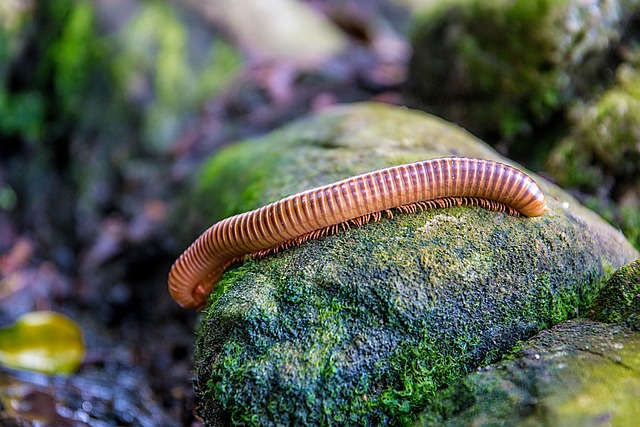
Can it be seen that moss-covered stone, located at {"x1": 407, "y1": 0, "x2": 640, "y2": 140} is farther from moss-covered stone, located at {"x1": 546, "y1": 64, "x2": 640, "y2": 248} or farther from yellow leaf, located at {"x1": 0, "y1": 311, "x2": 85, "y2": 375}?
yellow leaf, located at {"x1": 0, "y1": 311, "x2": 85, "y2": 375}

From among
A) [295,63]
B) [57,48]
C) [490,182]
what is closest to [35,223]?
[57,48]

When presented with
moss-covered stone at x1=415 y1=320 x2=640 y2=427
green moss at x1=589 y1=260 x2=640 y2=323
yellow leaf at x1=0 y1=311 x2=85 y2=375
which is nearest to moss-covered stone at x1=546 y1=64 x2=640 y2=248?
green moss at x1=589 y1=260 x2=640 y2=323

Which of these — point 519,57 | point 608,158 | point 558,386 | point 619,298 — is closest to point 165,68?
point 519,57

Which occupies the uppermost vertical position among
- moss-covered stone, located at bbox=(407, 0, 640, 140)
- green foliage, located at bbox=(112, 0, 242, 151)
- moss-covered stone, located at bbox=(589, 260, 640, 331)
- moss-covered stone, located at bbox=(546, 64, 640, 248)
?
green foliage, located at bbox=(112, 0, 242, 151)

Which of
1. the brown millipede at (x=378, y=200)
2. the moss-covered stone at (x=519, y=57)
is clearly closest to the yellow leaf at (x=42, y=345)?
the brown millipede at (x=378, y=200)

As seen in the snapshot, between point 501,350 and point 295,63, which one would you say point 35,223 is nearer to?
point 295,63

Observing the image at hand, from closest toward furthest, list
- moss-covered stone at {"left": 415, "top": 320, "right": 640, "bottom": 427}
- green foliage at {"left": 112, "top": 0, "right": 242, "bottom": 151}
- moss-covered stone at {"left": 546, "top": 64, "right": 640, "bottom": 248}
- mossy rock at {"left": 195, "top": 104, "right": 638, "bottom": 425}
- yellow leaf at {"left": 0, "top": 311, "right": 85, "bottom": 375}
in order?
moss-covered stone at {"left": 415, "top": 320, "right": 640, "bottom": 427} < mossy rock at {"left": 195, "top": 104, "right": 638, "bottom": 425} < moss-covered stone at {"left": 546, "top": 64, "right": 640, "bottom": 248} < yellow leaf at {"left": 0, "top": 311, "right": 85, "bottom": 375} < green foliage at {"left": 112, "top": 0, "right": 242, "bottom": 151}

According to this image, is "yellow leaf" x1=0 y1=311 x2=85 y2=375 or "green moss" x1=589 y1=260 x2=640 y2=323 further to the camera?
"yellow leaf" x1=0 y1=311 x2=85 y2=375
